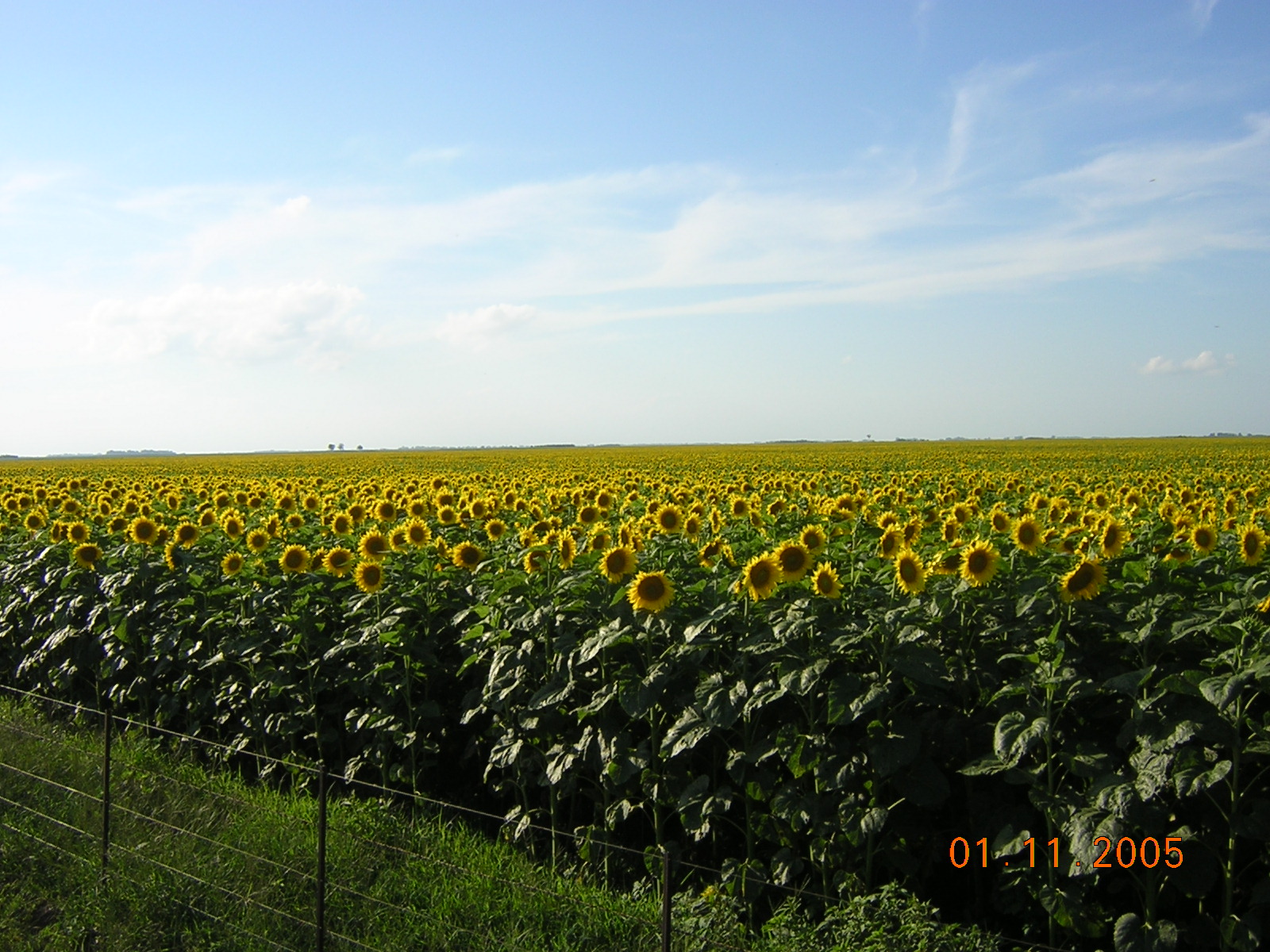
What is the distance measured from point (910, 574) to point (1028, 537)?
856 mm

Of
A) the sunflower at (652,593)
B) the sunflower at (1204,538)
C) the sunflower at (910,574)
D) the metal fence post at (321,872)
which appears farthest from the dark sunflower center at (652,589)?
the sunflower at (1204,538)

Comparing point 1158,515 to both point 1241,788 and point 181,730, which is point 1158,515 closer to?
point 1241,788

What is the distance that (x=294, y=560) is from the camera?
22.4 feet

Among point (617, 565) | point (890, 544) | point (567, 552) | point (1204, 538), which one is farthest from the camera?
point (1204, 538)

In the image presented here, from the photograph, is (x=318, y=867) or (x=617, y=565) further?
(x=617, y=565)

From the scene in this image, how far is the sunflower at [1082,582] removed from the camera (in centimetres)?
444

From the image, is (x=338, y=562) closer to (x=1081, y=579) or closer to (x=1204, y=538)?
(x=1081, y=579)

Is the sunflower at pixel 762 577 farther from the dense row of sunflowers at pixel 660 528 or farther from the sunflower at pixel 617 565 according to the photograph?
the sunflower at pixel 617 565

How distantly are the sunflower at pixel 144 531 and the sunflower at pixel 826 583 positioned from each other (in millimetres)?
5713

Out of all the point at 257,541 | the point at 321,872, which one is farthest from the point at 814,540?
the point at 257,541

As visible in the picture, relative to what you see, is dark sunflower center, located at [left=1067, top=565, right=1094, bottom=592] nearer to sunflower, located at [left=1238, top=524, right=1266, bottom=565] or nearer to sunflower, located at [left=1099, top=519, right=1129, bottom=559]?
sunflower, located at [left=1099, top=519, right=1129, bottom=559]

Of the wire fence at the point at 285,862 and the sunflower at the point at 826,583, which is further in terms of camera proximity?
the sunflower at the point at 826,583

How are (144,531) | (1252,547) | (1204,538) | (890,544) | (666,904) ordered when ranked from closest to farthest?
(666,904) < (1252,547) < (890,544) < (1204,538) < (144,531)

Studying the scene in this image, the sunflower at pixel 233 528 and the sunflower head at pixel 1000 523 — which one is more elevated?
the sunflower head at pixel 1000 523
